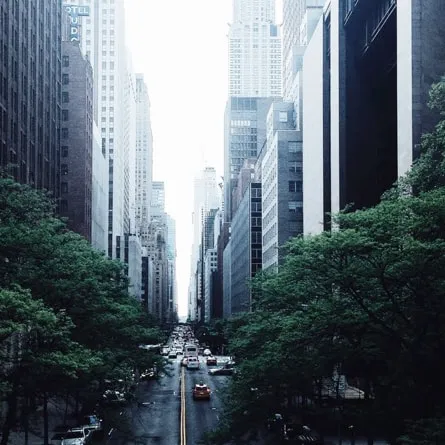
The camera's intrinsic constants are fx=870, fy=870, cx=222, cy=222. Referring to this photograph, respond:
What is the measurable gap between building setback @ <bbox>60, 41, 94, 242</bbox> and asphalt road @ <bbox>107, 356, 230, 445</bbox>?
106 feet

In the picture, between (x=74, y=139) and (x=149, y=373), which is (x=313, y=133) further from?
(x=74, y=139)

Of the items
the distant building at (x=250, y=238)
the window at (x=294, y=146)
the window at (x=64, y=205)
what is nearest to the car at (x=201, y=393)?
the window at (x=64, y=205)

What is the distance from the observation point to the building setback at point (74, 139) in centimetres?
12150

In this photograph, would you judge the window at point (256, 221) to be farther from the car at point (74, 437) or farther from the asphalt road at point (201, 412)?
the car at point (74, 437)

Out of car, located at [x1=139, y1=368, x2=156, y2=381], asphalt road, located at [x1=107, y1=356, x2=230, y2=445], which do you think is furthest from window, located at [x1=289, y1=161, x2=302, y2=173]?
car, located at [x1=139, y1=368, x2=156, y2=381]

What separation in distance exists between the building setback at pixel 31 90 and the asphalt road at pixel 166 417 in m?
21.8

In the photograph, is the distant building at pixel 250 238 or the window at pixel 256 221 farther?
the window at pixel 256 221

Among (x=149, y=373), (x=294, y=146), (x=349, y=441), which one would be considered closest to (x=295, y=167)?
(x=294, y=146)

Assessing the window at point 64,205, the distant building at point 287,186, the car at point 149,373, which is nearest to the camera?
the car at point 149,373

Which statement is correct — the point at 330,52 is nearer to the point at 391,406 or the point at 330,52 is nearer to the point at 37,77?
the point at 37,77

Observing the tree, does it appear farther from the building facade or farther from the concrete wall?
the concrete wall

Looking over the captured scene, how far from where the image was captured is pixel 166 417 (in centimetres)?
6606

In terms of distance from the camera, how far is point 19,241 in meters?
35.5

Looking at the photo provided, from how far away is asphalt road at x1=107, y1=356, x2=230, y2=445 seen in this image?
169 ft
